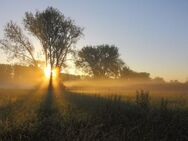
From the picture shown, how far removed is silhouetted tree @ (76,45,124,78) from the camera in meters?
93.8

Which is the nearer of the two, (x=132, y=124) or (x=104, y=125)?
(x=104, y=125)

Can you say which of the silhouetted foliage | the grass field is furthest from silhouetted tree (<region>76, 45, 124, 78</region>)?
the grass field

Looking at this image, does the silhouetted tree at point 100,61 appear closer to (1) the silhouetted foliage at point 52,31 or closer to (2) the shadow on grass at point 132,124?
(1) the silhouetted foliage at point 52,31

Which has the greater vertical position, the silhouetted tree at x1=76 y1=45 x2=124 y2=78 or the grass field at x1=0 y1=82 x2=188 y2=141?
the silhouetted tree at x1=76 y1=45 x2=124 y2=78

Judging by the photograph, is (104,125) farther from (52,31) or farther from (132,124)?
(52,31)

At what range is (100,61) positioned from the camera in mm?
94625

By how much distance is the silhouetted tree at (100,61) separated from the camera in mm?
93812

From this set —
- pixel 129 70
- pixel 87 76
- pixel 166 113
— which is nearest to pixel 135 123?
pixel 166 113

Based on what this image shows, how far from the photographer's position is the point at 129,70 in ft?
338

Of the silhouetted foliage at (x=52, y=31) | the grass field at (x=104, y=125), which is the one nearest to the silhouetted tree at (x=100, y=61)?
the silhouetted foliage at (x=52, y=31)

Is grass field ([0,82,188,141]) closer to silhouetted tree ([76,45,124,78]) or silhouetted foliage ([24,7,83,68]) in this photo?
silhouetted foliage ([24,7,83,68])

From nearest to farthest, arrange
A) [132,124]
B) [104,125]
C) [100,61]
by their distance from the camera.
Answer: [104,125]
[132,124]
[100,61]

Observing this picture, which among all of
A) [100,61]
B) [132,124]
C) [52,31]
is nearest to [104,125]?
[132,124]

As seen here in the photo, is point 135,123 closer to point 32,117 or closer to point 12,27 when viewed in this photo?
point 32,117
